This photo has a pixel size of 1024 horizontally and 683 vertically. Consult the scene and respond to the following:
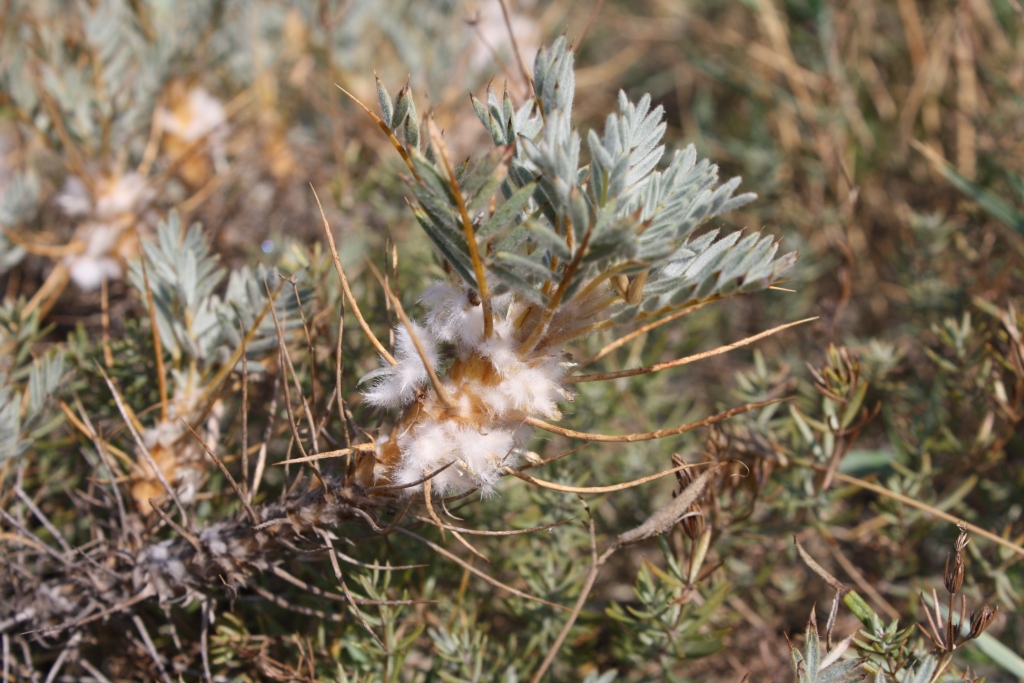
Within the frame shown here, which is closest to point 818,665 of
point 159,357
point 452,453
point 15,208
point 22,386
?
point 452,453

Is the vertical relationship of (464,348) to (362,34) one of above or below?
below

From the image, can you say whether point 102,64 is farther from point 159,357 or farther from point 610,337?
point 610,337

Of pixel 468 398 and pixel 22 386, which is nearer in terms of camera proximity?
pixel 468 398

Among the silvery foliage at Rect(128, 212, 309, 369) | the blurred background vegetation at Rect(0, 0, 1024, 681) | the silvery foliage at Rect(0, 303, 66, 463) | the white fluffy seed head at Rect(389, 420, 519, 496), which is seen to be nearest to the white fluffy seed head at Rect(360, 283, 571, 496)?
the white fluffy seed head at Rect(389, 420, 519, 496)

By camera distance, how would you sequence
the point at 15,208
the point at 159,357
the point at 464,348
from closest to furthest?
the point at 464,348, the point at 159,357, the point at 15,208

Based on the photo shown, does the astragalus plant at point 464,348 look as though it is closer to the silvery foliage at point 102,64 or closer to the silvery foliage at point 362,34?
the silvery foliage at point 102,64

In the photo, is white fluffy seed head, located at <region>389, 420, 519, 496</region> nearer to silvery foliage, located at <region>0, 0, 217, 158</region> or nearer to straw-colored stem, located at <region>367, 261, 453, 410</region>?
straw-colored stem, located at <region>367, 261, 453, 410</region>

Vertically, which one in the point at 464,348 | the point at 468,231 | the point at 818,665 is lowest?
the point at 818,665

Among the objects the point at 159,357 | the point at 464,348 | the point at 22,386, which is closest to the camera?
the point at 464,348
